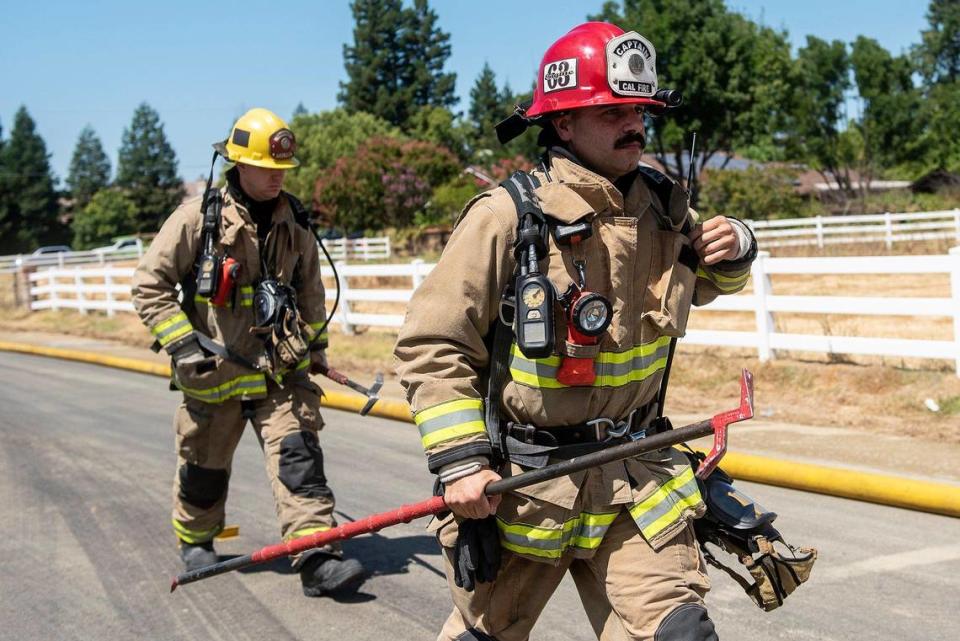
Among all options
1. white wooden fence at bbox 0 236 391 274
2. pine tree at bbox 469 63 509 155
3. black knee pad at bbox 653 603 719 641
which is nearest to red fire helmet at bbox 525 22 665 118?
black knee pad at bbox 653 603 719 641

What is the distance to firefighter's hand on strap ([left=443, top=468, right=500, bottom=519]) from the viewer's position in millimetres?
2959

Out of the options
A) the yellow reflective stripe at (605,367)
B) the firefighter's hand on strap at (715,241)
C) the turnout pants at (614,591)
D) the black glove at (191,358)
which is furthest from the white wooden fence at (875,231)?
the turnout pants at (614,591)

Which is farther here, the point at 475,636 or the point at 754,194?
the point at 754,194

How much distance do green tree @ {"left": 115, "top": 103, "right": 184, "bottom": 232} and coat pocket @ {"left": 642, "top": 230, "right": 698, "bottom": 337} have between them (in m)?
102

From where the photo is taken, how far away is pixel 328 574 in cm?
516

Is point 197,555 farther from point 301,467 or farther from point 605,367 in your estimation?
point 605,367

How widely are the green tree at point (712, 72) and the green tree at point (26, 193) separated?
7360cm

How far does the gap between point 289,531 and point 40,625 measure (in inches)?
46.7

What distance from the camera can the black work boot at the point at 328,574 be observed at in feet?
16.9

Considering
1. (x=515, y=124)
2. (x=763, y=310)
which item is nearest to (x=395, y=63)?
(x=763, y=310)

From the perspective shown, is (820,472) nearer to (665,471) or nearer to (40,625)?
(665,471)

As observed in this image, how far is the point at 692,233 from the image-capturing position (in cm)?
333

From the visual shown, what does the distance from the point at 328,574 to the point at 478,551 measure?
7.45 ft

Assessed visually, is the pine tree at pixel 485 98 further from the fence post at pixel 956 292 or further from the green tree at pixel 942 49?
the fence post at pixel 956 292
